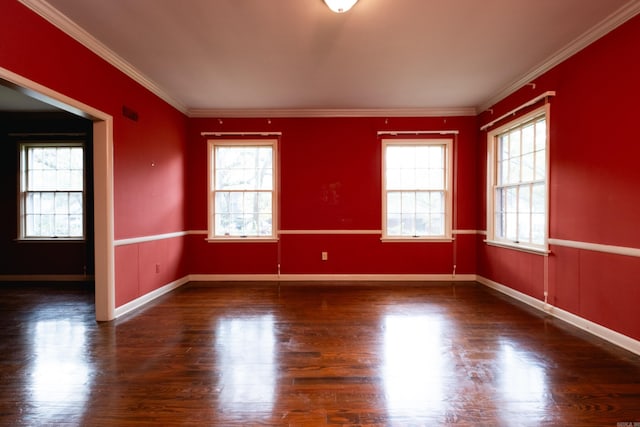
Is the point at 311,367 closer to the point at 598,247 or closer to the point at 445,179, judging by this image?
the point at 598,247

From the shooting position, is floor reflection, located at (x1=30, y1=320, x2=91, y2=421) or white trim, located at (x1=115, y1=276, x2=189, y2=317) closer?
floor reflection, located at (x1=30, y1=320, x2=91, y2=421)

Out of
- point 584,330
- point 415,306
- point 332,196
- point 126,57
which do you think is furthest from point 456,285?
point 126,57

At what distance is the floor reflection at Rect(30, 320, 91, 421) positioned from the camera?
1.79 metres

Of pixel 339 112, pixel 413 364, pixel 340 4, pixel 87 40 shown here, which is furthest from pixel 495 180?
pixel 87 40

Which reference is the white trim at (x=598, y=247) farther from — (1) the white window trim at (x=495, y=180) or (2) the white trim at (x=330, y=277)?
(2) the white trim at (x=330, y=277)

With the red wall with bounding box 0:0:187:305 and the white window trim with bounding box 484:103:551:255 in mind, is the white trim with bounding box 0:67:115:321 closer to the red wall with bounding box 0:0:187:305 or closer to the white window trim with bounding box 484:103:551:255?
the red wall with bounding box 0:0:187:305

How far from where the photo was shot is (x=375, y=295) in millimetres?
4016

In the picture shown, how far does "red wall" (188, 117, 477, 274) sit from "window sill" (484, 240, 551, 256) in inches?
→ 21.0

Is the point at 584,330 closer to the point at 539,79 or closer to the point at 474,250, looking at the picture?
the point at 474,250

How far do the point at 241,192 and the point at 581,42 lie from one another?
4507mm

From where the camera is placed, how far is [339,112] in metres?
4.76

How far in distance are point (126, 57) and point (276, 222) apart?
2.83 metres

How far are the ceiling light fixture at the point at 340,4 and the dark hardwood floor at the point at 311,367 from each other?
2718 mm

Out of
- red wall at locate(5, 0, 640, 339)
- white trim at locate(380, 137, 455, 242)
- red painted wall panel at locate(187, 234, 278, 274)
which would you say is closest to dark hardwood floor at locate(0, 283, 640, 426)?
red wall at locate(5, 0, 640, 339)
